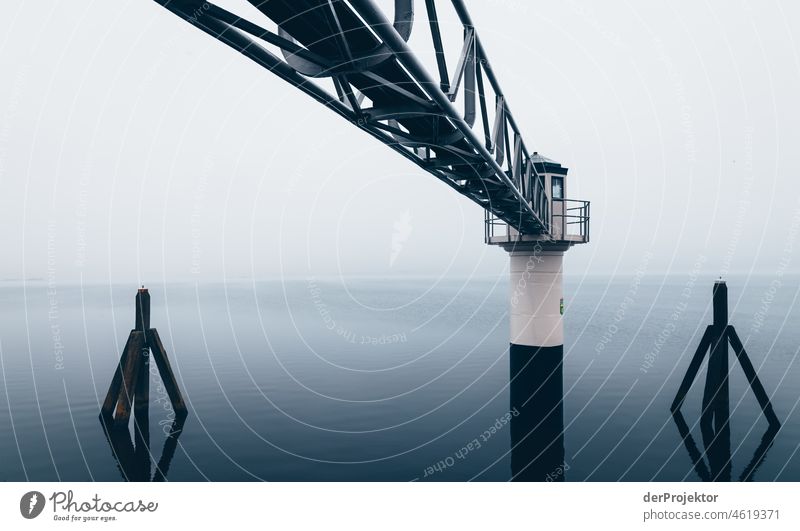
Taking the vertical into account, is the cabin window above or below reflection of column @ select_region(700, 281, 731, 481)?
above

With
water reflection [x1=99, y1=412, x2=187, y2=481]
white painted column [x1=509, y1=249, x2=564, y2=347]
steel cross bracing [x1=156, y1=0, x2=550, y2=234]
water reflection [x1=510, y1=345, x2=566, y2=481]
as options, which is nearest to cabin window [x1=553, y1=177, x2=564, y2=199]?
white painted column [x1=509, y1=249, x2=564, y2=347]

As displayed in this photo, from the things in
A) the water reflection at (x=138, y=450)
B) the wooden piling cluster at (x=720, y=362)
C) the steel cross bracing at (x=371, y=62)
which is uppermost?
the steel cross bracing at (x=371, y=62)

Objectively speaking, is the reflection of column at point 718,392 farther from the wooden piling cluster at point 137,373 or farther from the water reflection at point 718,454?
the wooden piling cluster at point 137,373

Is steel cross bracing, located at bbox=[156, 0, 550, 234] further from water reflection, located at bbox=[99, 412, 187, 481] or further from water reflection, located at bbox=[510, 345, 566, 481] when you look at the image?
water reflection, located at bbox=[99, 412, 187, 481]

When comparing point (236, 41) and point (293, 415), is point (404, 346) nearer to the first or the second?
point (293, 415)

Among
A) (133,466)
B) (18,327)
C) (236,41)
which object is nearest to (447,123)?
(236,41)

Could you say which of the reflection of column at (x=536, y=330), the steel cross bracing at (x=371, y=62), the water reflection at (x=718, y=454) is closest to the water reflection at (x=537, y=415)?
the reflection of column at (x=536, y=330)
